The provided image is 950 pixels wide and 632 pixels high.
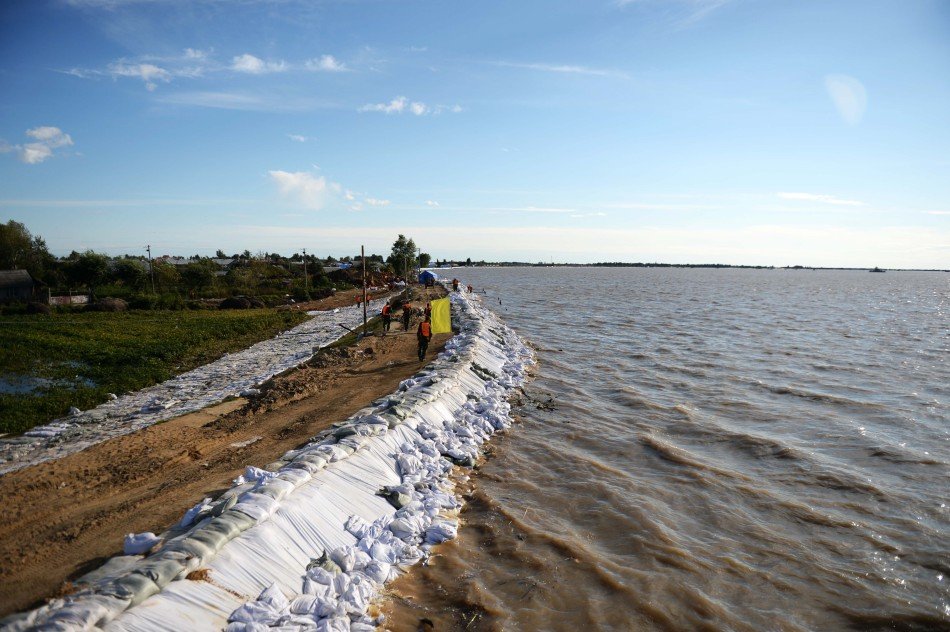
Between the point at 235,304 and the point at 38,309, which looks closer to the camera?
the point at 38,309

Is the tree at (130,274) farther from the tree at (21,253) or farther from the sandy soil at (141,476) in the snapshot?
the sandy soil at (141,476)

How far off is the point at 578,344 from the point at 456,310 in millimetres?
8787

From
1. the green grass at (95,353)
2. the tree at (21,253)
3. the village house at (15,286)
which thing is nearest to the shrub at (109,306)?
the green grass at (95,353)

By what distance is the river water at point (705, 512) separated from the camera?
5195 mm

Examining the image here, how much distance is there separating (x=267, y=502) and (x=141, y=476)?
3.82 m

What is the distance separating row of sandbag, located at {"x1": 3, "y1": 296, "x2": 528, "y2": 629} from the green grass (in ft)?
27.4

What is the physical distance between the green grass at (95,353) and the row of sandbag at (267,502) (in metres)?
8.36

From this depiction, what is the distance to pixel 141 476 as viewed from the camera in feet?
24.9

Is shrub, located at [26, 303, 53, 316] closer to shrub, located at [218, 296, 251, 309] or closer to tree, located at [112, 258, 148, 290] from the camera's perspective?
shrub, located at [218, 296, 251, 309]

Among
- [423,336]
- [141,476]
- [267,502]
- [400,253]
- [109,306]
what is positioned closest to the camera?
[267,502]

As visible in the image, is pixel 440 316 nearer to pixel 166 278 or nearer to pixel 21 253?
pixel 166 278

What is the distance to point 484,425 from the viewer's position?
10422 millimetres

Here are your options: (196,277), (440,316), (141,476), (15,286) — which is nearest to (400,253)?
(196,277)

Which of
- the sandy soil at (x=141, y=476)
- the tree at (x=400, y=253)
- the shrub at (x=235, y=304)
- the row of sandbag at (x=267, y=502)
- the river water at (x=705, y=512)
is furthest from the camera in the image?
the tree at (x=400, y=253)
